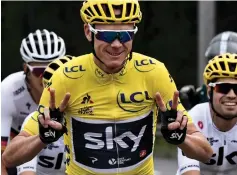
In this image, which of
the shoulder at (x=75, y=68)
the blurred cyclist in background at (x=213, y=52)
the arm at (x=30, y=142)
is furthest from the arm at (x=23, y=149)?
the blurred cyclist in background at (x=213, y=52)

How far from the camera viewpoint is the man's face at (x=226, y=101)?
19.9 ft

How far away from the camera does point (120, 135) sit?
15.7 feet

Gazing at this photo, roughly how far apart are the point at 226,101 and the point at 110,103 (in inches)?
61.8

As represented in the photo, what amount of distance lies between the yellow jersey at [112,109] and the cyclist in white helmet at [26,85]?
97.2 inches

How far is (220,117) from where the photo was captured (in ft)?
20.3

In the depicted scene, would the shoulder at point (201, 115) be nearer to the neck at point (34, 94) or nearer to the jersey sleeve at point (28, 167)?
the jersey sleeve at point (28, 167)

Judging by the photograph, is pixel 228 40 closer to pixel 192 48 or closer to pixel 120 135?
pixel 120 135

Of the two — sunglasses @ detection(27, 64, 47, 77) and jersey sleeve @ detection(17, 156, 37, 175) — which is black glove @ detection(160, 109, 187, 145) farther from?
sunglasses @ detection(27, 64, 47, 77)

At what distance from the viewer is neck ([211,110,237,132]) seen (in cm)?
625

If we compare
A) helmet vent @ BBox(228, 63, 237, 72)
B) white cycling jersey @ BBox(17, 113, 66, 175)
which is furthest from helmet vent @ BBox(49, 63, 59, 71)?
helmet vent @ BBox(228, 63, 237, 72)

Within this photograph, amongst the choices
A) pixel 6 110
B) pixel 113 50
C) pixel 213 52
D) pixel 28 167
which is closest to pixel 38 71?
pixel 6 110

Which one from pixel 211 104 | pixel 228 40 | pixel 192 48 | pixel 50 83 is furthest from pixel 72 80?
pixel 192 48

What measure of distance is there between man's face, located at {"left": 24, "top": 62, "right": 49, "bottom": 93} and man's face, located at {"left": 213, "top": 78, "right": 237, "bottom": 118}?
5.99 ft

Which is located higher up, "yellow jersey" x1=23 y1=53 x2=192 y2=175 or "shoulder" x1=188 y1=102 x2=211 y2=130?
"yellow jersey" x1=23 y1=53 x2=192 y2=175
